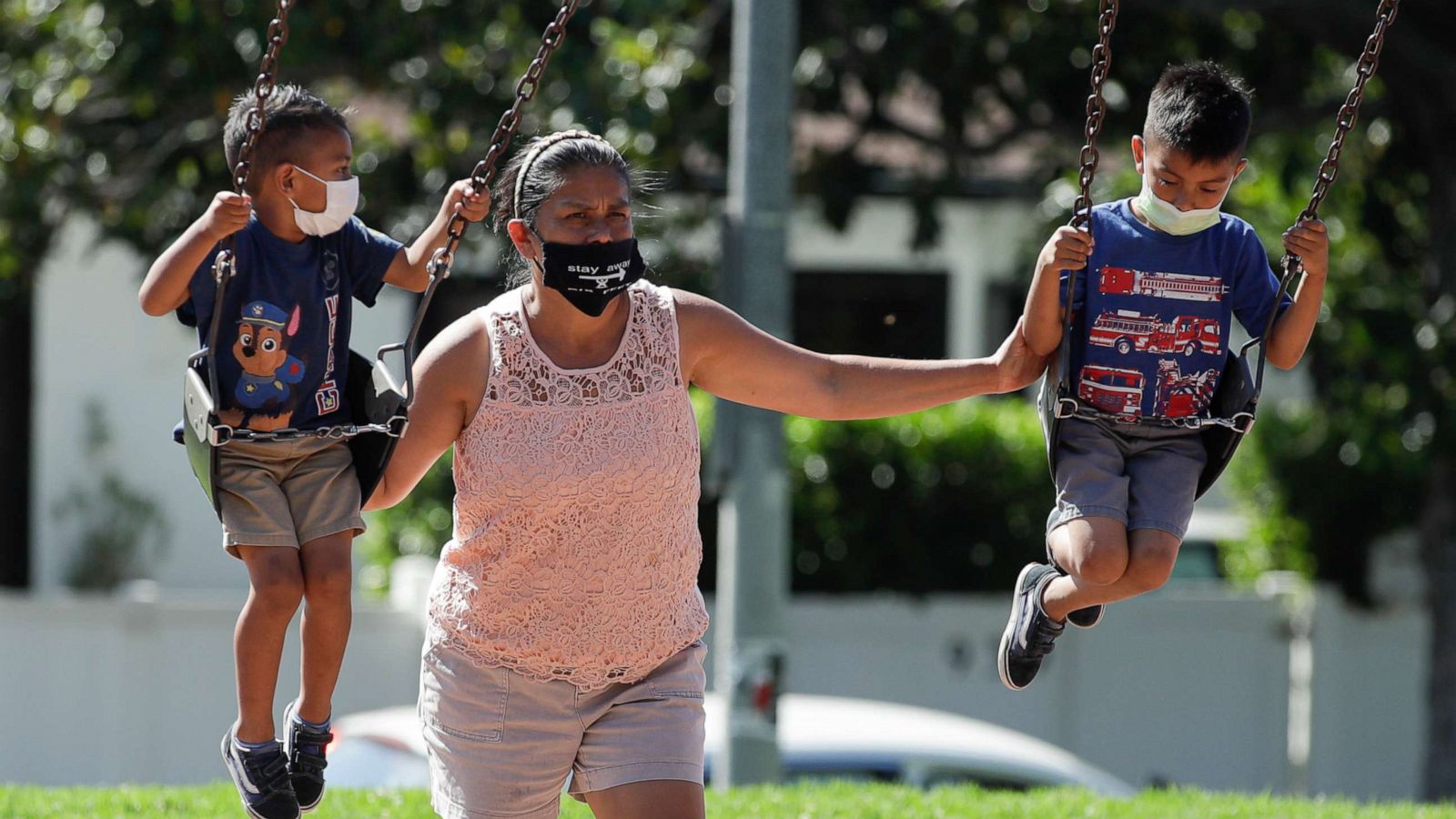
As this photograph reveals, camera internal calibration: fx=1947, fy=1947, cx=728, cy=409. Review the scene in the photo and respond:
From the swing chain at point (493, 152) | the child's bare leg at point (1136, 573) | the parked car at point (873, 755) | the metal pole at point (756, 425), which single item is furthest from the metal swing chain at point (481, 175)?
the metal pole at point (756, 425)

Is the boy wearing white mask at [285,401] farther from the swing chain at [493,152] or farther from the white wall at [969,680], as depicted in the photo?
the white wall at [969,680]

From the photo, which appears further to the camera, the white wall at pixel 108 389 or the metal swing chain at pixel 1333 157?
the white wall at pixel 108 389

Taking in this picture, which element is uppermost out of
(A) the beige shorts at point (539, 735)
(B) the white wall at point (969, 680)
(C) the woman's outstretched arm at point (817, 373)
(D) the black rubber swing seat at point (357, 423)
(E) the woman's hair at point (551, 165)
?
(E) the woman's hair at point (551, 165)

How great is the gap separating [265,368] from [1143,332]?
6.34 feet

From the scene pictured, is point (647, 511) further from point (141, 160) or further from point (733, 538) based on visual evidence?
point (141, 160)

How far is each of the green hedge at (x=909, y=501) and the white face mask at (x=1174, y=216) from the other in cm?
752

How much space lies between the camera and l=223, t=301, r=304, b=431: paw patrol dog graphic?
4.20 metres

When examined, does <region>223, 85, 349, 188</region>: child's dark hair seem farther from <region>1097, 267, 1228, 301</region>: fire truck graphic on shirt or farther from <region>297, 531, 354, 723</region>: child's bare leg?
<region>1097, 267, 1228, 301</region>: fire truck graphic on shirt

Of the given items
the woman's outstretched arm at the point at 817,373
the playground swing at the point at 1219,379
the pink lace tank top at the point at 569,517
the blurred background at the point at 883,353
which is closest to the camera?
the pink lace tank top at the point at 569,517

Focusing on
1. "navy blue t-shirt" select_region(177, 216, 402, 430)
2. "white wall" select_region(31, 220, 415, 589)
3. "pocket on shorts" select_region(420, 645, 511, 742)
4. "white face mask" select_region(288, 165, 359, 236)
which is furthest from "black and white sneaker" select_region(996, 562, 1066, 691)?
"white wall" select_region(31, 220, 415, 589)

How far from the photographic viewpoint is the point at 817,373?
14.0ft

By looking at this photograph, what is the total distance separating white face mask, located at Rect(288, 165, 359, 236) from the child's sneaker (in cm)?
108

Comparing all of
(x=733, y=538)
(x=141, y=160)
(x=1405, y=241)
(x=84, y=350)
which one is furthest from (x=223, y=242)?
(x=84, y=350)

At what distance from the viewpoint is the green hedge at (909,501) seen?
12.0 meters
